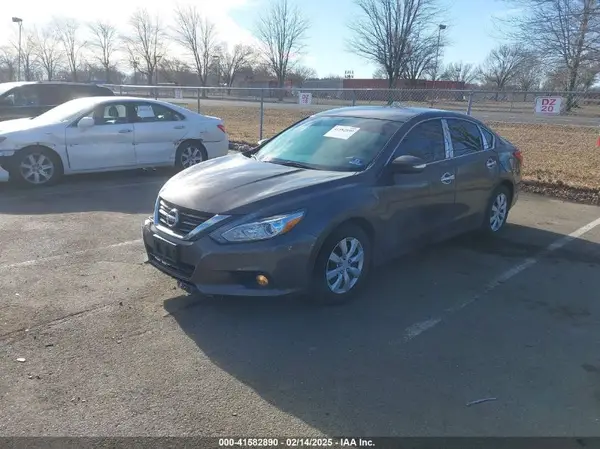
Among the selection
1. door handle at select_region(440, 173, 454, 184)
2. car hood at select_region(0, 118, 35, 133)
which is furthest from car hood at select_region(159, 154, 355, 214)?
car hood at select_region(0, 118, 35, 133)

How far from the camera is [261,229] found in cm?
368

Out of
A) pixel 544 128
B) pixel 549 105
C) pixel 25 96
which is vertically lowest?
pixel 544 128

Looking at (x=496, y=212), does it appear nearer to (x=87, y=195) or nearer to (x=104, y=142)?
(x=87, y=195)

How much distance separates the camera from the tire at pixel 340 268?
3.94 m

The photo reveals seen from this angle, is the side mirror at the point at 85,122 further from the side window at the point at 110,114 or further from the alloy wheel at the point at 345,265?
the alloy wheel at the point at 345,265

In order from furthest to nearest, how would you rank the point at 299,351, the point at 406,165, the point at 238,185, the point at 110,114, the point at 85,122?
the point at 110,114 → the point at 85,122 → the point at 406,165 → the point at 238,185 → the point at 299,351

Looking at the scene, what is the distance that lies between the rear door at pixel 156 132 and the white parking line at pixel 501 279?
22.1 feet

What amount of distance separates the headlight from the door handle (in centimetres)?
208

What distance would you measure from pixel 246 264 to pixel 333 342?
2.76 ft

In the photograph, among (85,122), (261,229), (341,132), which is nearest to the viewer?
(261,229)

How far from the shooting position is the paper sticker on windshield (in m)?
4.89

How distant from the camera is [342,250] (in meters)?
4.11

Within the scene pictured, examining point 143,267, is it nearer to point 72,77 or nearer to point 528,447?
point 528,447

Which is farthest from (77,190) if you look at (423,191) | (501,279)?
(501,279)
